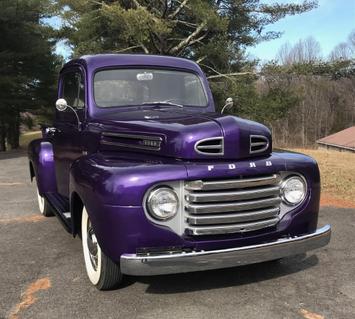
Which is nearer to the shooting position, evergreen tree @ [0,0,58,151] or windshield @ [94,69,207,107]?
windshield @ [94,69,207,107]

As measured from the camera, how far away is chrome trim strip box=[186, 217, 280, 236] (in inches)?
156

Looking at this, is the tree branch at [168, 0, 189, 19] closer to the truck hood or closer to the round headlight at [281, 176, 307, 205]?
the truck hood

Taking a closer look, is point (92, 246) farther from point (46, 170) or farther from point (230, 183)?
point (46, 170)

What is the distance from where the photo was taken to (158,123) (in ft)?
14.8

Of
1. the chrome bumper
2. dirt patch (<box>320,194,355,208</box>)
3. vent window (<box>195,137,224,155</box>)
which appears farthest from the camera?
dirt patch (<box>320,194,355,208</box>)

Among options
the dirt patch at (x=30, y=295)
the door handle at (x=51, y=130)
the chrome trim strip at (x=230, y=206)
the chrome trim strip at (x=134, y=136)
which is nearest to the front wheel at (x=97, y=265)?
the dirt patch at (x=30, y=295)

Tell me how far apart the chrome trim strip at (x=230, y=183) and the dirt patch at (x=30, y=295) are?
1.60m

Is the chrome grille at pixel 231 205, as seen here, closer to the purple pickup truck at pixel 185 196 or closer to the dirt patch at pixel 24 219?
the purple pickup truck at pixel 185 196

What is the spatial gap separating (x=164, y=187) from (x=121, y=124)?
1.07 m

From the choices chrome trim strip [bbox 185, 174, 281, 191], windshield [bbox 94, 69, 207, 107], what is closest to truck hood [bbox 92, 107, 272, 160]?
chrome trim strip [bbox 185, 174, 281, 191]

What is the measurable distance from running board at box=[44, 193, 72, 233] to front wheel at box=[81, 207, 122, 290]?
1.60ft

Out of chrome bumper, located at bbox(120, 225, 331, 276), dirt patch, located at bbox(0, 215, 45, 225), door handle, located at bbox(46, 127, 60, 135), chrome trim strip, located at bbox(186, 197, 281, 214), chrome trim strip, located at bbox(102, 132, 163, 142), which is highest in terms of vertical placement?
chrome trim strip, located at bbox(102, 132, 163, 142)

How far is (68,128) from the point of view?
19.2 feet

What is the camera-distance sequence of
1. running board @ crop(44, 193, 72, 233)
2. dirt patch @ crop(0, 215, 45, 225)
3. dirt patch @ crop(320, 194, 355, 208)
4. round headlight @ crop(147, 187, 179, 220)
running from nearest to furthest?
1. round headlight @ crop(147, 187, 179, 220)
2. running board @ crop(44, 193, 72, 233)
3. dirt patch @ crop(0, 215, 45, 225)
4. dirt patch @ crop(320, 194, 355, 208)
